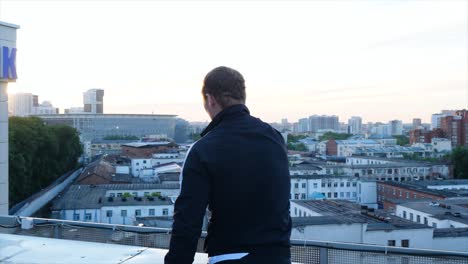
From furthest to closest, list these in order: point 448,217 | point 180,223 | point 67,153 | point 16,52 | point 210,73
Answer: point 67,153 → point 448,217 → point 16,52 → point 210,73 → point 180,223

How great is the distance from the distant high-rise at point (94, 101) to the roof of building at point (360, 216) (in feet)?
242

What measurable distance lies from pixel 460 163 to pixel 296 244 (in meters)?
37.1

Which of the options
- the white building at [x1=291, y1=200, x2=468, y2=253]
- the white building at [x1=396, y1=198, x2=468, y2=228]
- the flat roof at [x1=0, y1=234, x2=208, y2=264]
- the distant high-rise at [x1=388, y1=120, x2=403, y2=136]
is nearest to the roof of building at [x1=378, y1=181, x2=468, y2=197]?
the white building at [x1=396, y1=198, x2=468, y2=228]

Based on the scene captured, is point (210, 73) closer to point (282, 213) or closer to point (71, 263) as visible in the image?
point (282, 213)

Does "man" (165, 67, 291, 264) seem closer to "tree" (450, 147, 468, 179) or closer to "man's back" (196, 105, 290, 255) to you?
"man's back" (196, 105, 290, 255)

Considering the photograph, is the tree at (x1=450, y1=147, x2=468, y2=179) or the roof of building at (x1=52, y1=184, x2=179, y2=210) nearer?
the roof of building at (x1=52, y1=184, x2=179, y2=210)

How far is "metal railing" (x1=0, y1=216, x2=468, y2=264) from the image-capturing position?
2.42 meters

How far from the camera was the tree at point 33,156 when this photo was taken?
1877 cm

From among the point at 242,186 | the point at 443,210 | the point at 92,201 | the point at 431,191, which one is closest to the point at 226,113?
the point at 242,186

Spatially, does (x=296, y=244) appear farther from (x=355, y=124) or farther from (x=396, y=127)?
(x=355, y=124)

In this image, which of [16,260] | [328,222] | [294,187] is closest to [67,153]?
[294,187]

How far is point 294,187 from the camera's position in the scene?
2484 centimetres

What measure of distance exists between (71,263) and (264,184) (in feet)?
3.41

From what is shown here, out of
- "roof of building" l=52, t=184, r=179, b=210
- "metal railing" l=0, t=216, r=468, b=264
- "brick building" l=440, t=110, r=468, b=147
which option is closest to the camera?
"metal railing" l=0, t=216, r=468, b=264
